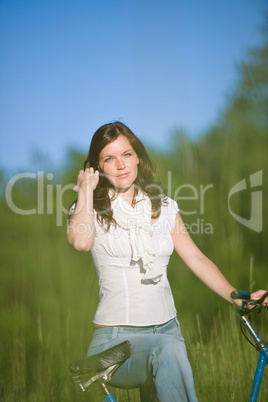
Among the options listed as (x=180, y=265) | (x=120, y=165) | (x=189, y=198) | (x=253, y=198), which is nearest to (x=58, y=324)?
(x=180, y=265)

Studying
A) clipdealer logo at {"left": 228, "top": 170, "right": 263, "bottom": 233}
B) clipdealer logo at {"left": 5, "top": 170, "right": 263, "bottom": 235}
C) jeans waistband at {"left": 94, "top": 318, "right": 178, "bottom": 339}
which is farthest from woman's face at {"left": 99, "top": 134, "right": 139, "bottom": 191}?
clipdealer logo at {"left": 228, "top": 170, "right": 263, "bottom": 233}

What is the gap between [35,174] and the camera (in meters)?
2.42

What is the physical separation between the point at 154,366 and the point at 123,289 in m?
0.27

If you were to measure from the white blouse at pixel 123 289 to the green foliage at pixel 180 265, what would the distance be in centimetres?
61

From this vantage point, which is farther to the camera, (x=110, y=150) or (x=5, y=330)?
(x=5, y=330)

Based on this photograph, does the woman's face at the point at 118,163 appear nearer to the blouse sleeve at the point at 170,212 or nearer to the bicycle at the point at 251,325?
the blouse sleeve at the point at 170,212

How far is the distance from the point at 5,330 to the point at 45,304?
0.83 feet

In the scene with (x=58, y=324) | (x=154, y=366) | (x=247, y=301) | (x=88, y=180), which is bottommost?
(x=58, y=324)

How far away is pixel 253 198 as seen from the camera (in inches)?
101

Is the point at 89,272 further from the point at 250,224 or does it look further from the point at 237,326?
the point at 250,224

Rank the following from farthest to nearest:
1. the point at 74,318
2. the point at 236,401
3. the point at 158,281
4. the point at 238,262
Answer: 1. the point at 238,262
2. the point at 74,318
3. the point at 236,401
4. the point at 158,281

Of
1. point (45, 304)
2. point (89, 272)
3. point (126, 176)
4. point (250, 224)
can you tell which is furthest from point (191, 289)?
point (126, 176)

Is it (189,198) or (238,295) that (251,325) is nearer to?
(238,295)

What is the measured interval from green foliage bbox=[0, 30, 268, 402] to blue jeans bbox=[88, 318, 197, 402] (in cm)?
60
